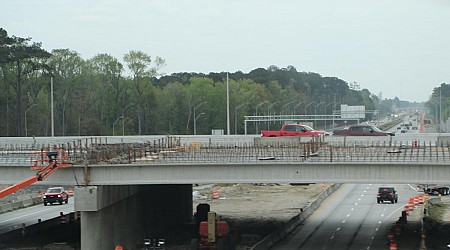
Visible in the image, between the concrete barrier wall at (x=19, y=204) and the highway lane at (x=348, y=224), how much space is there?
2656 centimetres

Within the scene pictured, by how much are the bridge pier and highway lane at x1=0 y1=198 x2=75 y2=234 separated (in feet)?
33.7

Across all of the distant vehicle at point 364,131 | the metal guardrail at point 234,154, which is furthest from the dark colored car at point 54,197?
the distant vehicle at point 364,131

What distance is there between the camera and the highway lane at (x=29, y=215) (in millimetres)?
57434

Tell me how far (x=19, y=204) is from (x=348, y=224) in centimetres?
3286

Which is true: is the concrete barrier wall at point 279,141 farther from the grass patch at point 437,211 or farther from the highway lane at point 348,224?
the grass patch at point 437,211

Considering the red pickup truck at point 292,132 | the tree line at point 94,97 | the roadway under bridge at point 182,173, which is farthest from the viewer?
the tree line at point 94,97

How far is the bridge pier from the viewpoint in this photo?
3891 cm

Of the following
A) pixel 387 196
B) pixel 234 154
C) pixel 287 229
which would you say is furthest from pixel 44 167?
pixel 387 196

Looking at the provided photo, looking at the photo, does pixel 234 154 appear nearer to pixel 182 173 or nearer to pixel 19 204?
pixel 182 173

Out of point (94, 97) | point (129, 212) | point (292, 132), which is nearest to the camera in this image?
point (129, 212)

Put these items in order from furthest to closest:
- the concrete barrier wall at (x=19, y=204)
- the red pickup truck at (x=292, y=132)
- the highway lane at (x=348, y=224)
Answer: the concrete barrier wall at (x=19, y=204), the red pickup truck at (x=292, y=132), the highway lane at (x=348, y=224)

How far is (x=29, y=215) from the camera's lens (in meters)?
65.3

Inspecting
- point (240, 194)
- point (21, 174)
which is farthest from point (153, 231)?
point (240, 194)

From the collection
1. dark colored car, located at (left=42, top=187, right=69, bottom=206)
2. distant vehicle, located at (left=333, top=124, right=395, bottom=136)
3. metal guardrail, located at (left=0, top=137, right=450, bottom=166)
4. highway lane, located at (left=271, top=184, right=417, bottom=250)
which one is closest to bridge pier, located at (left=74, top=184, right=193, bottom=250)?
metal guardrail, located at (left=0, top=137, right=450, bottom=166)
